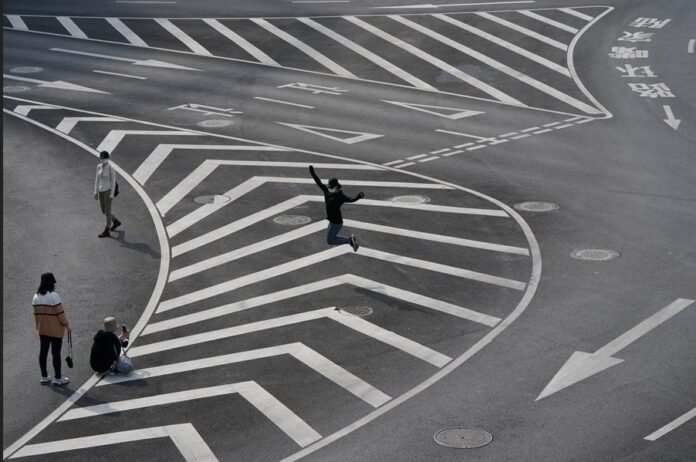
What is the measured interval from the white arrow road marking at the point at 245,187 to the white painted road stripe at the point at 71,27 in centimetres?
2071

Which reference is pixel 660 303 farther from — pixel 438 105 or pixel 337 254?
pixel 438 105

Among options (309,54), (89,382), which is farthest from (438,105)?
(89,382)

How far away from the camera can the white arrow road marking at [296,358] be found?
17.1 metres

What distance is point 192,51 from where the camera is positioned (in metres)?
44.3

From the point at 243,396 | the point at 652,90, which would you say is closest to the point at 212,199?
the point at 243,396

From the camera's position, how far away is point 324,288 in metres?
21.8

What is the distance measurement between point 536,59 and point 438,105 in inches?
287

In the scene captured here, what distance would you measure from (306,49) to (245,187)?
54.3 feet

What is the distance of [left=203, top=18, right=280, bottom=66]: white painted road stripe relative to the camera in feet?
141

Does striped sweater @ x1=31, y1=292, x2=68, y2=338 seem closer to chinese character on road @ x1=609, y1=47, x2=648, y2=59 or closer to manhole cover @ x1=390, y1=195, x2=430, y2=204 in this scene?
manhole cover @ x1=390, y1=195, x2=430, y2=204

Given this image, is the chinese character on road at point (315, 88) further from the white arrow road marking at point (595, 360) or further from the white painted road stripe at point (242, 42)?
the white arrow road marking at point (595, 360)

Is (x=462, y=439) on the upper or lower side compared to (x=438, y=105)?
lower

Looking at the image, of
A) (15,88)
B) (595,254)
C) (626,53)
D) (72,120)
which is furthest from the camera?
(626,53)

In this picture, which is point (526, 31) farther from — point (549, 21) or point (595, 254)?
point (595, 254)
